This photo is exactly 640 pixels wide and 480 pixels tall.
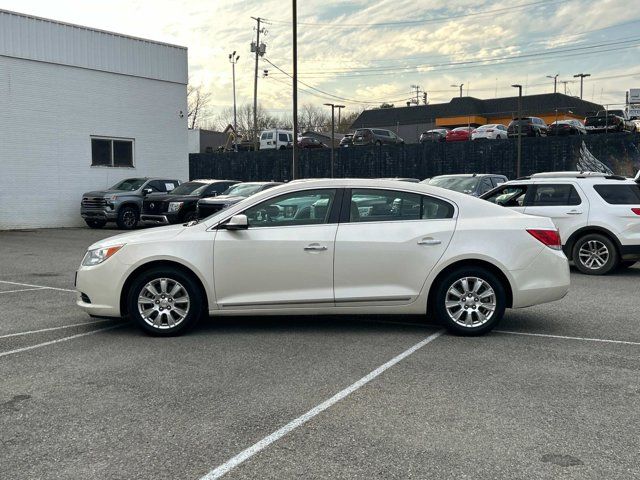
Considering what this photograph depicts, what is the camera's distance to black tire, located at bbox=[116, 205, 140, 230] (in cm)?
2206

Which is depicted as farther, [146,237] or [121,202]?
[121,202]

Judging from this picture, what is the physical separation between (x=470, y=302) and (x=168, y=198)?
1472 cm

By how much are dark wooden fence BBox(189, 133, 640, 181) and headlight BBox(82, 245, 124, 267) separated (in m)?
30.6

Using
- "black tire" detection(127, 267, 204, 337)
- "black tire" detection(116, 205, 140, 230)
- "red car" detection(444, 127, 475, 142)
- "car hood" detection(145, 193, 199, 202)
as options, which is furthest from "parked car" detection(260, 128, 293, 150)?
"black tire" detection(127, 267, 204, 337)

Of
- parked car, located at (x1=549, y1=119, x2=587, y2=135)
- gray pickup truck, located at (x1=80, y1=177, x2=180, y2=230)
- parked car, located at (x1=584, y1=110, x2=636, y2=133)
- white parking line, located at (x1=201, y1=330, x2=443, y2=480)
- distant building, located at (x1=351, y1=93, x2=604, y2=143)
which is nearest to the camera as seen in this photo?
white parking line, located at (x1=201, y1=330, x2=443, y2=480)

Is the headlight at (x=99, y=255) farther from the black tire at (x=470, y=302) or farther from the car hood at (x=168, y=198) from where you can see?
the car hood at (x=168, y=198)

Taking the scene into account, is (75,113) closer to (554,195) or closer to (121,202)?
(121,202)

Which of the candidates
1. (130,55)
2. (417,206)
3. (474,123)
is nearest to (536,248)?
(417,206)

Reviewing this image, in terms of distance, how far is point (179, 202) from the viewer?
63.3 ft

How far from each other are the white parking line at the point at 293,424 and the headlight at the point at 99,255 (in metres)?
2.91

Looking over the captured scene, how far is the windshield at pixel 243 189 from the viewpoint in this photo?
18391 mm

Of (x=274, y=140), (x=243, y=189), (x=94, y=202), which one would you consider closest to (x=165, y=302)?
(x=243, y=189)

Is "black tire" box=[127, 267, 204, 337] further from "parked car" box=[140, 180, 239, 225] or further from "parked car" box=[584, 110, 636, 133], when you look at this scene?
"parked car" box=[584, 110, 636, 133]

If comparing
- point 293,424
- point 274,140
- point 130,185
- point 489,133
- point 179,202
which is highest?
point 489,133
